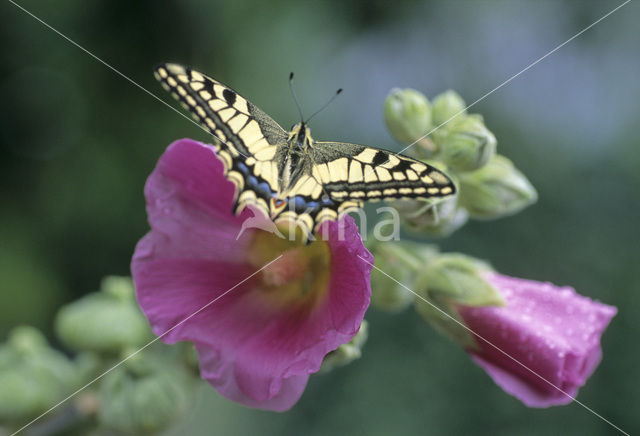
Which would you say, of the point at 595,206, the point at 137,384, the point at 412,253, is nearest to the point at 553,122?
the point at 595,206

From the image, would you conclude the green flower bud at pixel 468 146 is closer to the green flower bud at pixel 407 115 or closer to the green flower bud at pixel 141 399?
the green flower bud at pixel 407 115

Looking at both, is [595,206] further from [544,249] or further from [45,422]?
[45,422]

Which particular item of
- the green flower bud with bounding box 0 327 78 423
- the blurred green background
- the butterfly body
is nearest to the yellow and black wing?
the butterfly body

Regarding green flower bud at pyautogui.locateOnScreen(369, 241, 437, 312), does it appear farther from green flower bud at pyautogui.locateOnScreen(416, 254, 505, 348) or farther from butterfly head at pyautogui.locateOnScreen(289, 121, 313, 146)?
butterfly head at pyautogui.locateOnScreen(289, 121, 313, 146)

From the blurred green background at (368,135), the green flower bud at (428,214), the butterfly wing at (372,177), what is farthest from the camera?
the blurred green background at (368,135)

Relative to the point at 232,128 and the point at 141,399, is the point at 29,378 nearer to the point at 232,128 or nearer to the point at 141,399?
the point at 141,399

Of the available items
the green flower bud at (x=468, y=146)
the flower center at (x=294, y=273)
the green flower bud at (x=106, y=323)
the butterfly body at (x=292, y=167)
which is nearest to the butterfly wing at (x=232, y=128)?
the butterfly body at (x=292, y=167)

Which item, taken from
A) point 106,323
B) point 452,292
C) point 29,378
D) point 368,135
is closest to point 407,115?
point 452,292
